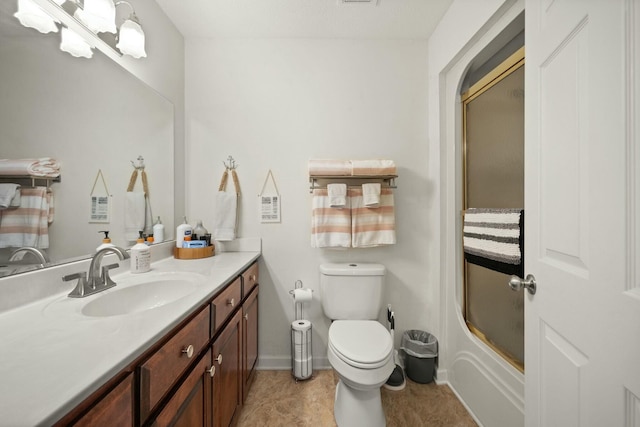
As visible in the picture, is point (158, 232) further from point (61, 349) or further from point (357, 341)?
point (357, 341)

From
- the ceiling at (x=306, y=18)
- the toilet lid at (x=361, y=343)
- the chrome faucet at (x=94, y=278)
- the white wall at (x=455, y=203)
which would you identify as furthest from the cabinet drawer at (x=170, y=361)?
the ceiling at (x=306, y=18)

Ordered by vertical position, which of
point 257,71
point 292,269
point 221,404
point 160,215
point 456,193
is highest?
point 257,71

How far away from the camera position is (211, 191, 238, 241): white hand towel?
1.75m

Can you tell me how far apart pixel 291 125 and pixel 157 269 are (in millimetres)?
1266

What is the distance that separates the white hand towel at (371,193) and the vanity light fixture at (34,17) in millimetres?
1607

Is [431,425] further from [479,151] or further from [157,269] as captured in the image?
[157,269]

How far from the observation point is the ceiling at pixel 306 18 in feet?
5.05

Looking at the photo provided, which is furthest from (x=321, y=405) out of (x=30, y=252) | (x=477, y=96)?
(x=477, y=96)

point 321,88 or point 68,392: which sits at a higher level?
point 321,88

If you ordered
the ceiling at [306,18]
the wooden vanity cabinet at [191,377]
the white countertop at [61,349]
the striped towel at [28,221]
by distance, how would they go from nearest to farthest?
1. the white countertop at [61,349]
2. the wooden vanity cabinet at [191,377]
3. the striped towel at [28,221]
4. the ceiling at [306,18]

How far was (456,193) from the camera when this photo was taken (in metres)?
1.66

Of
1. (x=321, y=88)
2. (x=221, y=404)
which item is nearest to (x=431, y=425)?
(x=221, y=404)

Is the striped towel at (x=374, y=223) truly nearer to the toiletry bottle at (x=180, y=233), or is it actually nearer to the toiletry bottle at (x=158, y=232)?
the toiletry bottle at (x=180, y=233)

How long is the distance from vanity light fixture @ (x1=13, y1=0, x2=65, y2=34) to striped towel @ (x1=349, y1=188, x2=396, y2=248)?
163 cm
